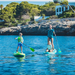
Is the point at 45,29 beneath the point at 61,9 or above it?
beneath

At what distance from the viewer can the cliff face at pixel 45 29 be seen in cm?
6606

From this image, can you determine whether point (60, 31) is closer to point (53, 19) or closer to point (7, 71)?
point (53, 19)

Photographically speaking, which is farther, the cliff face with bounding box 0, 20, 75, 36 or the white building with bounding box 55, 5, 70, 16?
the white building with bounding box 55, 5, 70, 16

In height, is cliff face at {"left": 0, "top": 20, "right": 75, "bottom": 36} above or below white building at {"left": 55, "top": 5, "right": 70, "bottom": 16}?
below

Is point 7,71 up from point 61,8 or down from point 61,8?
down

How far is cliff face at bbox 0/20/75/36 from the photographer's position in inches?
2601

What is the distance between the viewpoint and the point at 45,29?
70625 mm

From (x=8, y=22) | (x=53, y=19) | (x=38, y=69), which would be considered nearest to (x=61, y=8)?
(x=53, y=19)

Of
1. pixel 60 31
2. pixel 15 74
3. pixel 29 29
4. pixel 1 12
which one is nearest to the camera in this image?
pixel 15 74

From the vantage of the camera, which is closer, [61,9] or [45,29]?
[45,29]

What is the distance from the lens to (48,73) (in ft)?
36.8

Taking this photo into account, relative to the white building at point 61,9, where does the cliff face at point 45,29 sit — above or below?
below

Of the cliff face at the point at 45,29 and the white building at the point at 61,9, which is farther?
the white building at the point at 61,9

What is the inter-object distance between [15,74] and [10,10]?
85589 millimetres
